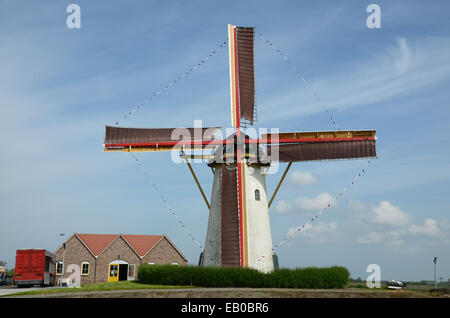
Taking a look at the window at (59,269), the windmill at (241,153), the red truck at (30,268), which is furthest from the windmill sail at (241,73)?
the window at (59,269)

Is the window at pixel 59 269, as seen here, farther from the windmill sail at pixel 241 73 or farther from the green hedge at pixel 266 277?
the windmill sail at pixel 241 73

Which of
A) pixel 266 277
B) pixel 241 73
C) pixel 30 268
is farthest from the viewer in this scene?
pixel 30 268

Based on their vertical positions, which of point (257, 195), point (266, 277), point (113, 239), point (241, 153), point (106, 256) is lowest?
point (266, 277)

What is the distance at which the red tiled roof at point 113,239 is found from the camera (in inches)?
1832

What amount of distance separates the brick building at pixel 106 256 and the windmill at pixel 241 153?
18.1 metres

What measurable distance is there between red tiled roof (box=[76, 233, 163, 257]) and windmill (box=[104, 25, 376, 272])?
18.5 meters

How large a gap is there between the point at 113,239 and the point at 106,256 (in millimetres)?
2045

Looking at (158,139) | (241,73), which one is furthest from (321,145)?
(158,139)

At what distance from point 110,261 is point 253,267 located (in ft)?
73.2

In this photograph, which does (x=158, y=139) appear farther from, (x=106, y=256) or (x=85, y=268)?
(x=85, y=268)

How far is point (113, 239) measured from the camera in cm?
4762

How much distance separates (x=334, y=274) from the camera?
27.6 meters
